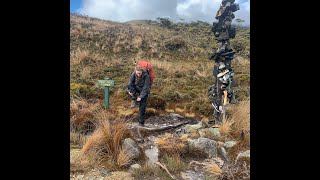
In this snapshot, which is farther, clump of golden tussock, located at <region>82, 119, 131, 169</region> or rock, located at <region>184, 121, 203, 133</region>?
rock, located at <region>184, 121, 203, 133</region>

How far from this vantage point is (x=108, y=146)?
441 cm

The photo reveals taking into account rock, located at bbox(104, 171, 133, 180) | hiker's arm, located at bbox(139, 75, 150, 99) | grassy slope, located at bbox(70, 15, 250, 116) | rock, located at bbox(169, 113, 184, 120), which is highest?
grassy slope, located at bbox(70, 15, 250, 116)

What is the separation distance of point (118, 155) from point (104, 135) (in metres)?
0.42

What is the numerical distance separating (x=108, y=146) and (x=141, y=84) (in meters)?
2.04

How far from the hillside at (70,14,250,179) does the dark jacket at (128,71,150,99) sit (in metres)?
0.51

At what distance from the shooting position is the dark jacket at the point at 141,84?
19.7 ft

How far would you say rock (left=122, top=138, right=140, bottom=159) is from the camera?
14.2ft

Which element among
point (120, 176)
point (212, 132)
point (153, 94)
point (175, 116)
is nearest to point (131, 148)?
point (120, 176)

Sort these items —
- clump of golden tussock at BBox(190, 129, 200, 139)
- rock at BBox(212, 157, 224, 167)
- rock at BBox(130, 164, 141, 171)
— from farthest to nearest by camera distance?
clump of golden tussock at BBox(190, 129, 200, 139) < rock at BBox(212, 157, 224, 167) < rock at BBox(130, 164, 141, 171)

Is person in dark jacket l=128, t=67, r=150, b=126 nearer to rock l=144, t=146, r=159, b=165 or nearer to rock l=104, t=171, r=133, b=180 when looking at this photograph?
rock l=144, t=146, r=159, b=165

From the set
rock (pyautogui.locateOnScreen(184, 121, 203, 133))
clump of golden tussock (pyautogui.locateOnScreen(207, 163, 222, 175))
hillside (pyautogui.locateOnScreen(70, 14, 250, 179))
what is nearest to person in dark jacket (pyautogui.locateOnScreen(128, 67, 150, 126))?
hillside (pyautogui.locateOnScreen(70, 14, 250, 179))
